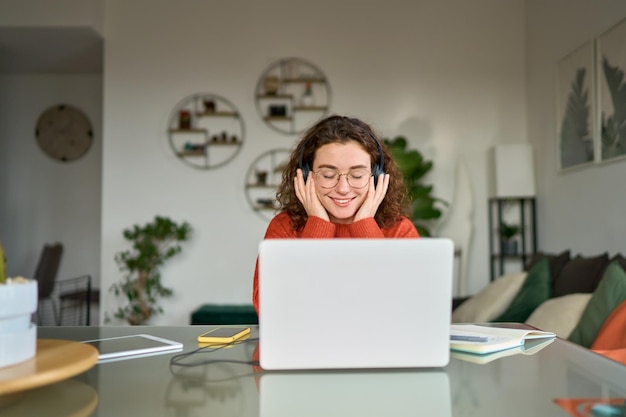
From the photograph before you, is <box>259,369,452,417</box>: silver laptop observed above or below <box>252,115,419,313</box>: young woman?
below

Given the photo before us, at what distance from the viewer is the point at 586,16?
3533 mm

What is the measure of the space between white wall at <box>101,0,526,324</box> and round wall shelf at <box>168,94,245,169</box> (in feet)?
0.22

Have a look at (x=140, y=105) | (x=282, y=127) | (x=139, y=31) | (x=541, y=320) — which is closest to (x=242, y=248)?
(x=282, y=127)

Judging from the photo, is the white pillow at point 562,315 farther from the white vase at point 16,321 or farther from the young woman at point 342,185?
the white vase at point 16,321

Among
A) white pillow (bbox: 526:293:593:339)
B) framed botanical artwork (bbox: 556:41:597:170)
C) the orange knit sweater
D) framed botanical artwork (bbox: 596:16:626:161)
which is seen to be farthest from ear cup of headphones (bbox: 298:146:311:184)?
framed botanical artwork (bbox: 556:41:597:170)

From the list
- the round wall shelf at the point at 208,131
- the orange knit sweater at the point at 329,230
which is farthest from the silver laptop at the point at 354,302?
the round wall shelf at the point at 208,131

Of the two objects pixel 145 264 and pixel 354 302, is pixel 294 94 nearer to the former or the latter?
pixel 145 264

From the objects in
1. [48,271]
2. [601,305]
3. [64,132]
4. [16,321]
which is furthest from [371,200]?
[64,132]

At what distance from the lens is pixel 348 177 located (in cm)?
166

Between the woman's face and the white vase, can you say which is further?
the woman's face

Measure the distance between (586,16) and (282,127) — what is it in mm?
2244

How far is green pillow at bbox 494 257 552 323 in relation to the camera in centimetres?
310

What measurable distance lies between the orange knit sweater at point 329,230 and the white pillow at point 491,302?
1.57 m

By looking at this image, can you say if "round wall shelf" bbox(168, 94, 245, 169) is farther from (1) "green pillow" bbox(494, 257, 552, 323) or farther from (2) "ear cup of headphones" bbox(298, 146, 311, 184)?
(2) "ear cup of headphones" bbox(298, 146, 311, 184)
